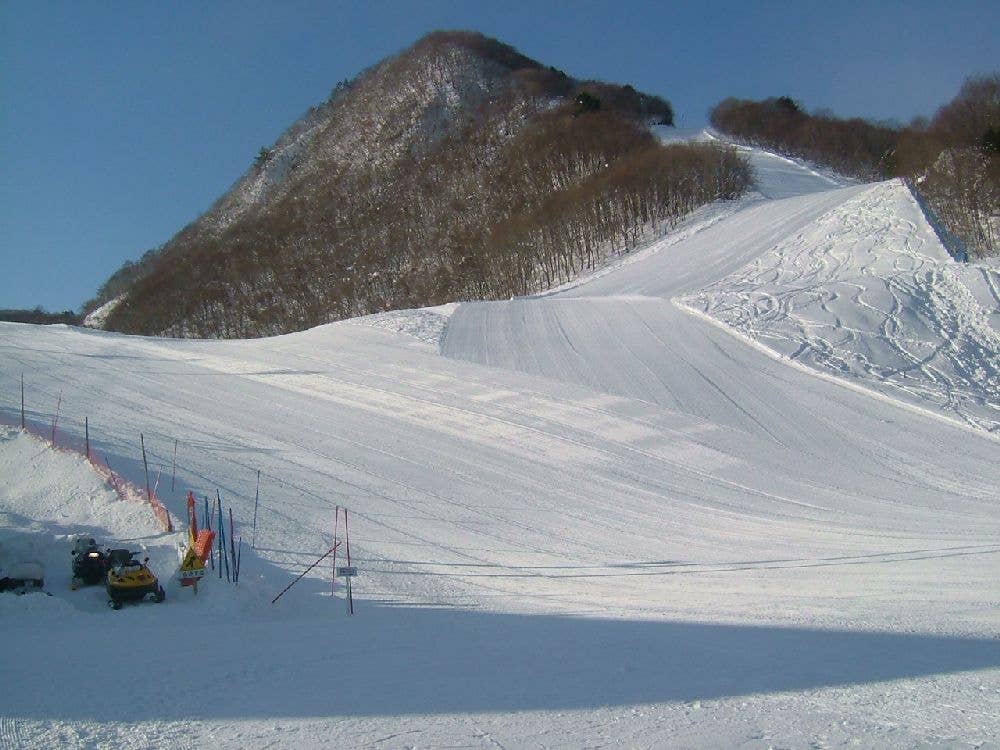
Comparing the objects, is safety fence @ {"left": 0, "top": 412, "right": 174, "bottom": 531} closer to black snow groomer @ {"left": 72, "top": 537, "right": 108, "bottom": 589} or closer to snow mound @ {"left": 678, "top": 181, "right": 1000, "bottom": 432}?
black snow groomer @ {"left": 72, "top": 537, "right": 108, "bottom": 589}

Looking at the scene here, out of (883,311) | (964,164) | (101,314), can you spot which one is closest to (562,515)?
(883,311)

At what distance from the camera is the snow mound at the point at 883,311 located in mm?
20953

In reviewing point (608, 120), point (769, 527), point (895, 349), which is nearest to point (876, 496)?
point (769, 527)

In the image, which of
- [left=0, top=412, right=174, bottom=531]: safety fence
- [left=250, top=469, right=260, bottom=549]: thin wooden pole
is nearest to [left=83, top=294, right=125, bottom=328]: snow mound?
[left=0, top=412, right=174, bottom=531]: safety fence

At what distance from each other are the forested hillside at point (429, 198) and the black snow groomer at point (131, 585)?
132 feet

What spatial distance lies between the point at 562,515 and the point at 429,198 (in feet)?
231

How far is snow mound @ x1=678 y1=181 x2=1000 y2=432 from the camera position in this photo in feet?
68.7

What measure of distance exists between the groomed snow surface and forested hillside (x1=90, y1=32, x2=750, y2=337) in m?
18.0

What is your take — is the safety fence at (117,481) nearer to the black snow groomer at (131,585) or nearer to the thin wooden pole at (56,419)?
the thin wooden pole at (56,419)

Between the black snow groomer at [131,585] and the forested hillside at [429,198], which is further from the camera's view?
the forested hillside at [429,198]

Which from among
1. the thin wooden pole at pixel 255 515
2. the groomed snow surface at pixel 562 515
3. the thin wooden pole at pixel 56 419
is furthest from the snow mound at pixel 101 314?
the thin wooden pole at pixel 255 515

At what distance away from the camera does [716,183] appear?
49.9m

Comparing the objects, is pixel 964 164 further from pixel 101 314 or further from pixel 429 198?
pixel 101 314

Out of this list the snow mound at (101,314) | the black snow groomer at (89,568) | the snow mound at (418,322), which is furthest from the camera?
the snow mound at (101,314)
